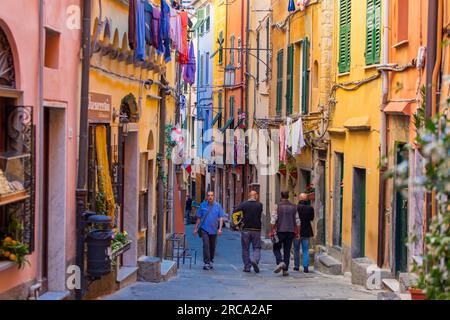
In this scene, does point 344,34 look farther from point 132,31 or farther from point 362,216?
point 132,31

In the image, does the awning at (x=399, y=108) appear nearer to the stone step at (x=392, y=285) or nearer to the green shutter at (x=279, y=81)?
the stone step at (x=392, y=285)

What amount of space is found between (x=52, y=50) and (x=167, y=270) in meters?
7.63

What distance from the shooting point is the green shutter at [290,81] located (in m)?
27.4

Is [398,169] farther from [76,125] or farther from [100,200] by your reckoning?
[100,200]

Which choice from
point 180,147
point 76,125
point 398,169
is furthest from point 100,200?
point 180,147

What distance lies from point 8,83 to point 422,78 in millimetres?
6127

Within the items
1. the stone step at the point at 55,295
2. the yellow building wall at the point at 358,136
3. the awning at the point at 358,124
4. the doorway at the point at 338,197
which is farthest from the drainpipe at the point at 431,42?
the doorway at the point at 338,197

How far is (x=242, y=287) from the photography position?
53.5ft

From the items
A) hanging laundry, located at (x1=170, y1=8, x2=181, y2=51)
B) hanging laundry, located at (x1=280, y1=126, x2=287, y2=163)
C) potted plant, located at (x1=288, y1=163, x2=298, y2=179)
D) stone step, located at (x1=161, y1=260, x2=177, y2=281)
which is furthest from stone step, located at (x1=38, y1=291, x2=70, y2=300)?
hanging laundry, located at (x1=280, y1=126, x2=287, y2=163)

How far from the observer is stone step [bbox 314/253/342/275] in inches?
798

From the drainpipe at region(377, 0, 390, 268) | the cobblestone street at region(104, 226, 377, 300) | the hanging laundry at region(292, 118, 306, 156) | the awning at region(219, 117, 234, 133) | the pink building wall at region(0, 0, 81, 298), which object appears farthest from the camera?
the awning at region(219, 117, 234, 133)

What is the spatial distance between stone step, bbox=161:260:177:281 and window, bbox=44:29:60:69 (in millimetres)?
7073

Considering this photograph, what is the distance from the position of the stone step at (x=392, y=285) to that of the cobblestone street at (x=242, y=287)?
0.82ft

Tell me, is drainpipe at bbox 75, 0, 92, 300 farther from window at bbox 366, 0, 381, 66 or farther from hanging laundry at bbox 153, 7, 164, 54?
window at bbox 366, 0, 381, 66
